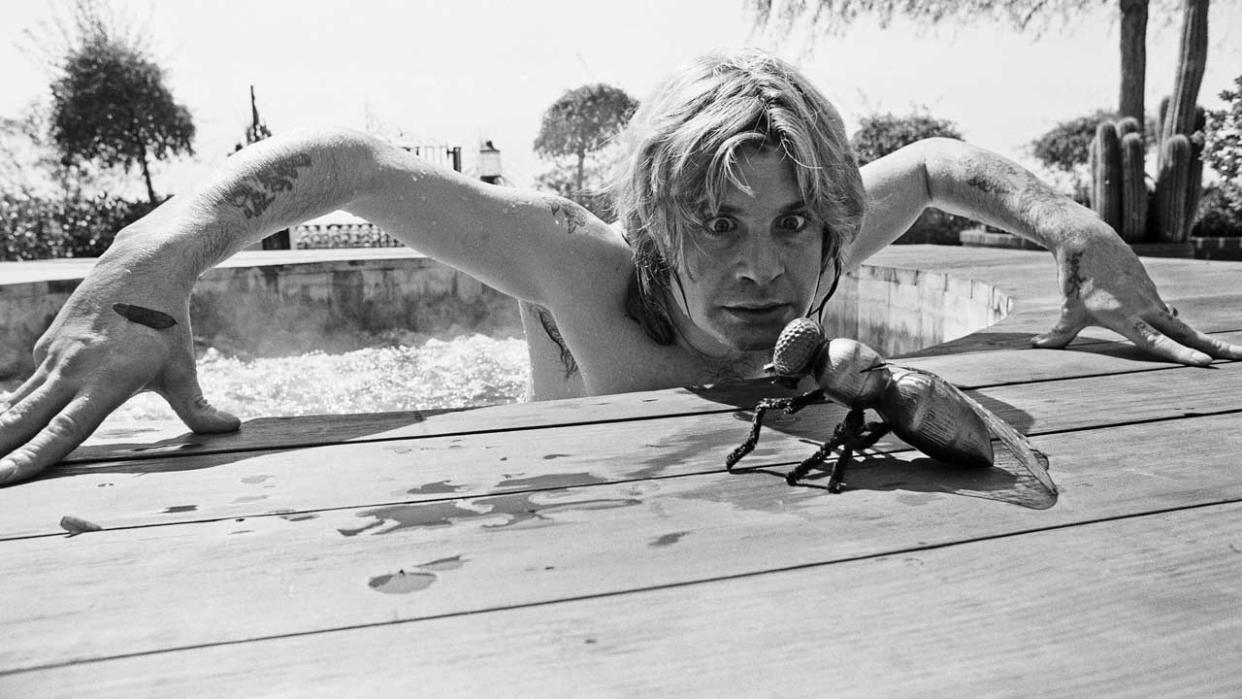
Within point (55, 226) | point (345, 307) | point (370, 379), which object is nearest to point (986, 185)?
point (370, 379)

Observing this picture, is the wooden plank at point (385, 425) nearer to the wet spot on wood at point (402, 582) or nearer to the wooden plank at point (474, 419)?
the wooden plank at point (474, 419)

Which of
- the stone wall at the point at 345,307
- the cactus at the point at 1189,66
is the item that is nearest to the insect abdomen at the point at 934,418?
the stone wall at the point at 345,307

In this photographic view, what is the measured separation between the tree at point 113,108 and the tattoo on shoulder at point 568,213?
60.1 feet

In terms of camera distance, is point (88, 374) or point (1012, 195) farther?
point (1012, 195)

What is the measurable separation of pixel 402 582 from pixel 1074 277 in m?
1.90

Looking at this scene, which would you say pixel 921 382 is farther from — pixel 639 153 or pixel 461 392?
pixel 461 392

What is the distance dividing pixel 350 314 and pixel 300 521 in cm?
739

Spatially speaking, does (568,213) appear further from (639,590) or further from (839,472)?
(639,590)

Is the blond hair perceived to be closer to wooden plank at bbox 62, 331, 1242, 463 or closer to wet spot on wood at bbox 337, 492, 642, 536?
wooden plank at bbox 62, 331, 1242, 463

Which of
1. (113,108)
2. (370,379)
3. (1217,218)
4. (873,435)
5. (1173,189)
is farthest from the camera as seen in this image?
(113,108)

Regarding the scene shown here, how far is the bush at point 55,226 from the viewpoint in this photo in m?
13.7

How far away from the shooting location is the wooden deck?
0.67m

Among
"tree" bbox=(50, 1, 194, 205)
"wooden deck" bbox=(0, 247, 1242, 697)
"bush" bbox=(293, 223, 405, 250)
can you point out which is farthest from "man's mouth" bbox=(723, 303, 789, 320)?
"tree" bbox=(50, 1, 194, 205)

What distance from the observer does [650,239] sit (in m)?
1.99
